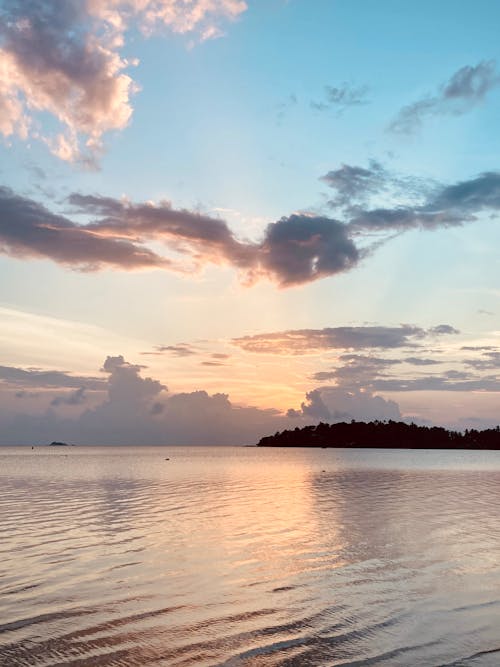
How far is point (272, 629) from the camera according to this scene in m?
19.3

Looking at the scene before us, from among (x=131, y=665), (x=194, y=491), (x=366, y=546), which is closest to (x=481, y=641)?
(x=131, y=665)

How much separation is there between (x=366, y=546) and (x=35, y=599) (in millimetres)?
19401

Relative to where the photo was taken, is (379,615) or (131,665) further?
(379,615)

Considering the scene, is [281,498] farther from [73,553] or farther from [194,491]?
[73,553]

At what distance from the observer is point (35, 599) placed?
2295 cm

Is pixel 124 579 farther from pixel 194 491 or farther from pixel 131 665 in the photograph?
pixel 194 491

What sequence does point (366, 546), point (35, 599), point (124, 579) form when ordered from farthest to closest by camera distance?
point (366, 546) < point (124, 579) < point (35, 599)

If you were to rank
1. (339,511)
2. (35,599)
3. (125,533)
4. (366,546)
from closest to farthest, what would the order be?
1. (35,599)
2. (366,546)
3. (125,533)
4. (339,511)

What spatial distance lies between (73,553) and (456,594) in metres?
19.8

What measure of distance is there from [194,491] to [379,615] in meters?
58.6

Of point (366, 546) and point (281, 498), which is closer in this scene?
point (366, 546)

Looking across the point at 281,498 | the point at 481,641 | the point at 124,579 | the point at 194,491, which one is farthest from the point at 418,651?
the point at 194,491

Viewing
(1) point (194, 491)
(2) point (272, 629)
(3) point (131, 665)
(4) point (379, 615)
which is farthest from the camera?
(1) point (194, 491)

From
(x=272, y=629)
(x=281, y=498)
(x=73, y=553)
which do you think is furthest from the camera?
(x=281, y=498)
